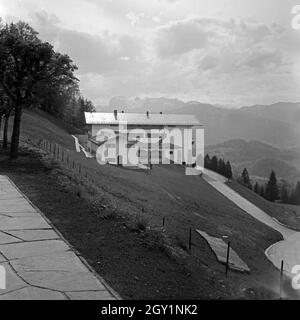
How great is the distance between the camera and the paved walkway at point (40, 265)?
8.43 meters

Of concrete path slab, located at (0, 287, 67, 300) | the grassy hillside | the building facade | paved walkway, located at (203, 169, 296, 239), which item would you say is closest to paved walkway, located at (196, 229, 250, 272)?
the grassy hillside

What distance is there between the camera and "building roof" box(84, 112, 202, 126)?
114 metres

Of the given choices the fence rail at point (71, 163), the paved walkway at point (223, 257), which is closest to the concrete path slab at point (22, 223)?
the paved walkway at point (223, 257)

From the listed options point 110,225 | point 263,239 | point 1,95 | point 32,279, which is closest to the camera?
point 32,279

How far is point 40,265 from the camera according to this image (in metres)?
9.75

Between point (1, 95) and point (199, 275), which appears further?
point (1, 95)

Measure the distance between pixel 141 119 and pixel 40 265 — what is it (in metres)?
108

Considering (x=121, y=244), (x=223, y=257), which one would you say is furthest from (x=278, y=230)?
(x=121, y=244)

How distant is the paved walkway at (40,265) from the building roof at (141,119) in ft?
332

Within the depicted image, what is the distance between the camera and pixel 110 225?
44.2 feet

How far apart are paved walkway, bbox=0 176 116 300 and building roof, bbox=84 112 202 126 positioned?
3984 inches
